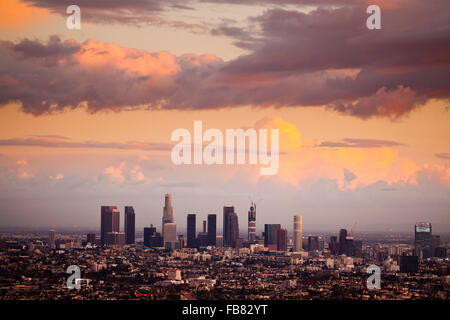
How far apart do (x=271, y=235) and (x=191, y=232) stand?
393 cm

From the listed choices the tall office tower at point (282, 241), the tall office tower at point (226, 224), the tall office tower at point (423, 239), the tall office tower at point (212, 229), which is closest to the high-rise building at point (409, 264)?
the tall office tower at point (423, 239)

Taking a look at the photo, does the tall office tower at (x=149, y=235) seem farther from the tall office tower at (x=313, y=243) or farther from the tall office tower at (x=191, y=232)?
the tall office tower at (x=313, y=243)

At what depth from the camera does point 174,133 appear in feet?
76.6

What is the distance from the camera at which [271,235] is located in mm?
33844

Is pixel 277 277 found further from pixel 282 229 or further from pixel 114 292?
pixel 282 229

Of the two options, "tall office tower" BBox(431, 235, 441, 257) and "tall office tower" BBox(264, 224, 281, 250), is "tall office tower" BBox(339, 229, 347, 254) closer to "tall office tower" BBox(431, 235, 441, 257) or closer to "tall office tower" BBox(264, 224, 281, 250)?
"tall office tower" BBox(264, 224, 281, 250)

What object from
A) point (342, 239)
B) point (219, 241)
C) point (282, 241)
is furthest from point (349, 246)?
point (219, 241)

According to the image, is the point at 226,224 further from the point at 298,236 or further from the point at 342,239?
the point at 342,239

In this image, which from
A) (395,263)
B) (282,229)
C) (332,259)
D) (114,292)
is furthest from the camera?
(282,229)

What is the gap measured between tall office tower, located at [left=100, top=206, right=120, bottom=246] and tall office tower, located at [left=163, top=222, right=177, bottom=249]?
2471 mm

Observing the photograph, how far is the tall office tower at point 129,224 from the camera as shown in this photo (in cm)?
2942

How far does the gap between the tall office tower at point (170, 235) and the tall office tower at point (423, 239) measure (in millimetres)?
9943
